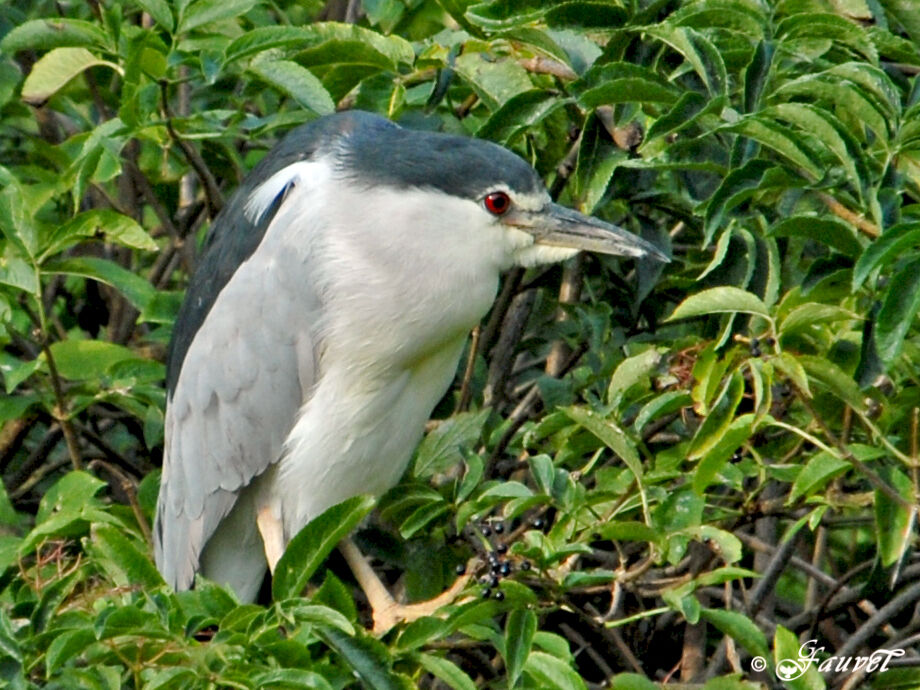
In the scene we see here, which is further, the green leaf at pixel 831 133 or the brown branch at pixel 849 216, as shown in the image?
the brown branch at pixel 849 216

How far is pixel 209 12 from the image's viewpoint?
2.71m

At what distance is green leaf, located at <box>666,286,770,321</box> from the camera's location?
213cm

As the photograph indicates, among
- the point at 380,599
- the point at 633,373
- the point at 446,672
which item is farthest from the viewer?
the point at 380,599

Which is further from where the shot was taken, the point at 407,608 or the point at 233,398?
the point at 233,398

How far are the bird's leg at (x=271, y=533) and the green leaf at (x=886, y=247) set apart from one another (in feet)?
5.12

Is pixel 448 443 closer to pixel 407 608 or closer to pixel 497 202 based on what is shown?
pixel 407 608

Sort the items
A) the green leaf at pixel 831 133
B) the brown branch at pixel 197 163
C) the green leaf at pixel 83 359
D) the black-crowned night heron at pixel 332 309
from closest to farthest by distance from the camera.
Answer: the green leaf at pixel 831 133 → the brown branch at pixel 197 163 → the black-crowned night heron at pixel 332 309 → the green leaf at pixel 83 359

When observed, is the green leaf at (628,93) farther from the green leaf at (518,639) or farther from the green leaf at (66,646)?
the green leaf at (66,646)

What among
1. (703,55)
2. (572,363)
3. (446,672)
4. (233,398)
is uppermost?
(703,55)

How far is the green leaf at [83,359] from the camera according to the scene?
116 inches

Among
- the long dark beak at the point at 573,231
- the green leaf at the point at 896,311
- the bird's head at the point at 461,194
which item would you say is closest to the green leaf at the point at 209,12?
the bird's head at the point at 461,194

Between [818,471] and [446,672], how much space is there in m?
0.62

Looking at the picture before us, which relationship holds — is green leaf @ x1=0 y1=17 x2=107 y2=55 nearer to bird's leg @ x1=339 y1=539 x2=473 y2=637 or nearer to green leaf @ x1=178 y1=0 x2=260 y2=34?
green leaf @ x1=178 y1=0 x2=260 y2=34

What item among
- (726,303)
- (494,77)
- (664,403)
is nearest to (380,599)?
(664,403)
